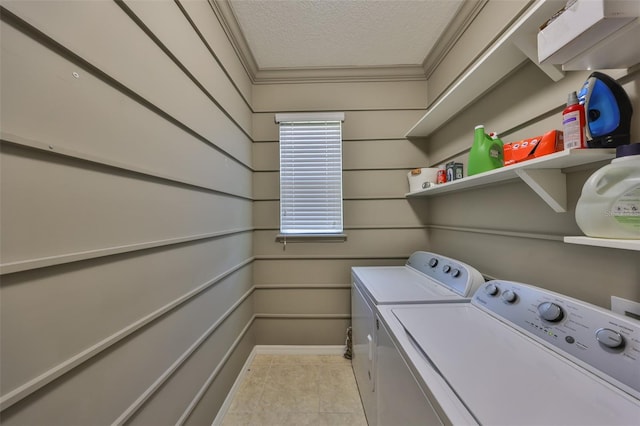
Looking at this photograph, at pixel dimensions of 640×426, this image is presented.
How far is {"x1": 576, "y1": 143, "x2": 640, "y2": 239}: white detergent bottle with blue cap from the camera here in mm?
619

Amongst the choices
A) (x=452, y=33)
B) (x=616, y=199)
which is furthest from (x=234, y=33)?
(x=616, y=199)

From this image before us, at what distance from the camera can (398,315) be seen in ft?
3.54

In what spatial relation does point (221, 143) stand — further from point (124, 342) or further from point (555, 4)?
point (555, 4)

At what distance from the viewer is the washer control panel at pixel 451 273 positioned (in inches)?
51.1

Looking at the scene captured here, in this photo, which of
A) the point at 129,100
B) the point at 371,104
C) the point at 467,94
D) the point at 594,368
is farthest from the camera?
the point at 371,104

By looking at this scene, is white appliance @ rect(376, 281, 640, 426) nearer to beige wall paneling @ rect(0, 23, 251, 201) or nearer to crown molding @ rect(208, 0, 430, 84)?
beige wall paneling @ rect(0, 23, 251, 201)

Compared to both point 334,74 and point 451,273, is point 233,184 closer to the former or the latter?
point 334,74

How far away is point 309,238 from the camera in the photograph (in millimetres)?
2203

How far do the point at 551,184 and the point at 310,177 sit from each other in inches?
66.2

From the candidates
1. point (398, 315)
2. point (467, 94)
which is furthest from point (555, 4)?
point (398, 315)

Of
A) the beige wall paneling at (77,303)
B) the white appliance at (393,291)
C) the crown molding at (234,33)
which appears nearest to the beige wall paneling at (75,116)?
the beige wall paneling at (77,303)

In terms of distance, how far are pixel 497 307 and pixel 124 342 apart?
149 centimetres

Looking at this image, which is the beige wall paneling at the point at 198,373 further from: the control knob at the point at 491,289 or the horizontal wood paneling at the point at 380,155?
the control knob at the point at 491,289

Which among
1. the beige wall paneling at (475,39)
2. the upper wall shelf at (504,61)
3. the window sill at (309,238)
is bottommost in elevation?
the window sill at (309,238)
